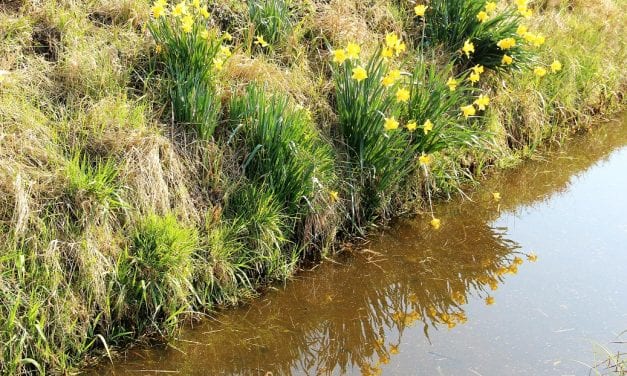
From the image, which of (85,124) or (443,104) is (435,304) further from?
(85,124)

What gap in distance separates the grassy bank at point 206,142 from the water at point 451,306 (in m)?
0.20

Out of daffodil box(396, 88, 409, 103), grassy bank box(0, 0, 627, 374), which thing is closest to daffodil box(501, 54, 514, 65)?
grassy bank box(0, 0, 627, 374)

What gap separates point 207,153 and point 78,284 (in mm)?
1123

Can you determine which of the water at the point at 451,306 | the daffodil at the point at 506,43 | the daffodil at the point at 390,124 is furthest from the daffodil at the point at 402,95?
the daffodil at the point at 506,43

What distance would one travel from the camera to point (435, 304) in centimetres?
417

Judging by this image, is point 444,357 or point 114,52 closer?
point 444,357

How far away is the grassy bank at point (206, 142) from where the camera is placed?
11.5 ft

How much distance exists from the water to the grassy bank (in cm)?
20

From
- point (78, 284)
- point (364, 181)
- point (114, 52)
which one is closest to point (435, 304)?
point (364, 181)

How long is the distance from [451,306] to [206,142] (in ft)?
5.52

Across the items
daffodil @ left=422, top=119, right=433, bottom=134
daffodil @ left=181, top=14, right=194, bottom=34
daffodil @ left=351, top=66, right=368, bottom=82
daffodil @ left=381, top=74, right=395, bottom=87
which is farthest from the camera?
daffodil @ left=422, top=119, right=433, bottom=134

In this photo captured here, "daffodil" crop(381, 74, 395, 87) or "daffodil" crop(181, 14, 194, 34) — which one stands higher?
"daffodil" crop(181, 14, 194, 34)

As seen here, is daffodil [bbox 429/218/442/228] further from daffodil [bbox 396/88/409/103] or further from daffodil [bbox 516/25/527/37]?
daffodil [bbox 516/25/527/37]

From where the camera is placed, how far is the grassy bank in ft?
11.5
